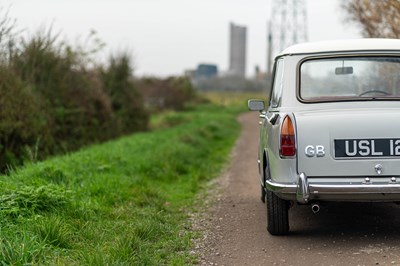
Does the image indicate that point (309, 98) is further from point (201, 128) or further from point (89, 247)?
point (201, 128)

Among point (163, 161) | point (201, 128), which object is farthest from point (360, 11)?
point (201, 128)

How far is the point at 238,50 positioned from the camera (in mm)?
84375

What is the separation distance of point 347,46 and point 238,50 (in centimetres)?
7811

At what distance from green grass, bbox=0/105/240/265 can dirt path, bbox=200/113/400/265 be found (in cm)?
43

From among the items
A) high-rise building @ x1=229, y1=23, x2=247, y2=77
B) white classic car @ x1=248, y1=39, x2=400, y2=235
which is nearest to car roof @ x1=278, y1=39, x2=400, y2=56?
white classic car @ x1=248, y1=39, x2=400, y2=235

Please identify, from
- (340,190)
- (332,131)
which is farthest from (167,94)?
(340,190)

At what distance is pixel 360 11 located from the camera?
13.4 m

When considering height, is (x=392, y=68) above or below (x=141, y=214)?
above

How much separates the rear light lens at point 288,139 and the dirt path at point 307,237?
987 mm

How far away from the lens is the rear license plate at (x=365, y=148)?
616cm

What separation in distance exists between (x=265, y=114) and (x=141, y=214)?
199 cm

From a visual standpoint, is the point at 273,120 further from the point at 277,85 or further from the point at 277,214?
the point at 277,214

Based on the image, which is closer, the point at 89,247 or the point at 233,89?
the point at 89,247

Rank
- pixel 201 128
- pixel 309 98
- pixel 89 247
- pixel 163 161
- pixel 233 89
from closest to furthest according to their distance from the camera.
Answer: pixel 89 247, pixel 309 98, pixel 163 161, pixel 201 128, pixel 233 89
